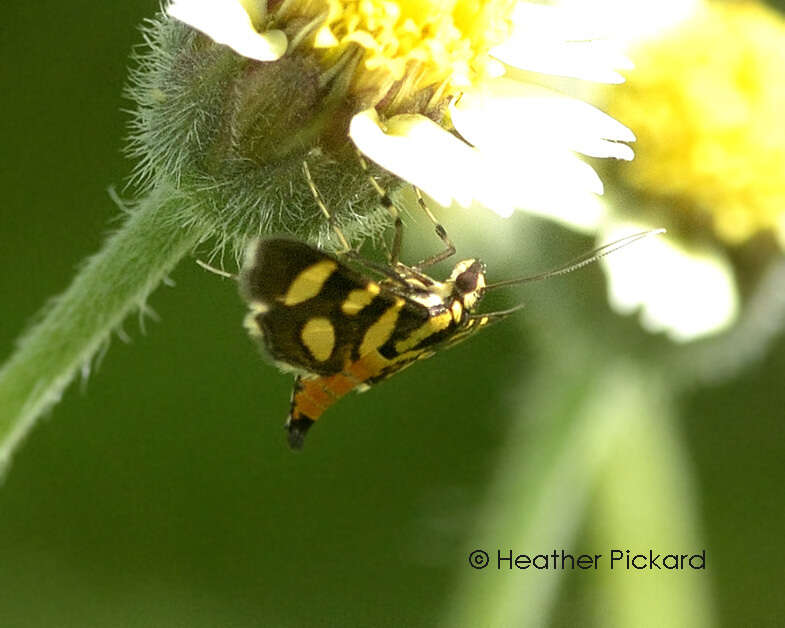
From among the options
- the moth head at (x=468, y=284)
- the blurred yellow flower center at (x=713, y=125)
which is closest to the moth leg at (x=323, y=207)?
the moth head at (x=468, y=284)

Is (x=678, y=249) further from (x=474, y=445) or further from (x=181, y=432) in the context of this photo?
(x=181, y=432)

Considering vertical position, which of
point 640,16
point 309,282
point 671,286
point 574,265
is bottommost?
point 309,282

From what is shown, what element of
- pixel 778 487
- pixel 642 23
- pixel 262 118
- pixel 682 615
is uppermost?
pixel 778 487

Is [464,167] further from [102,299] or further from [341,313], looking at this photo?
[102,299]

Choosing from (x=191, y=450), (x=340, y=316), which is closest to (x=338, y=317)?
(x=340, y=316)

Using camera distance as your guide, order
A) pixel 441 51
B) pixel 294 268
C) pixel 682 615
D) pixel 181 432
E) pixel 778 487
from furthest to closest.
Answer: pixel 778 487
pixel 181 432
pixel 682 615
pixel 441 51
pixel 294 268

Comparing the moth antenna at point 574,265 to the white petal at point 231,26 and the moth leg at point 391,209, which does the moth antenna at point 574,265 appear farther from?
the white petal at point 231,26

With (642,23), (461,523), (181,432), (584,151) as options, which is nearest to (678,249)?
(642,23)

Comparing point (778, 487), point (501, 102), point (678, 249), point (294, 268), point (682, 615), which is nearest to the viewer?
point (294, 268)
